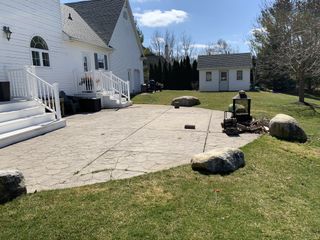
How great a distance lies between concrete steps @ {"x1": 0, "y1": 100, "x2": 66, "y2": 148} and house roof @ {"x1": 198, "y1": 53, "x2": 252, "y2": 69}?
79.9ft

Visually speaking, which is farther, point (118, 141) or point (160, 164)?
point (118, 141)

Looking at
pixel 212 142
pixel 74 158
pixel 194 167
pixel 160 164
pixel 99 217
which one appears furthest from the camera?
pixel 212 142

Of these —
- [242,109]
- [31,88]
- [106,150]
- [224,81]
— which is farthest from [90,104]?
[224,81]

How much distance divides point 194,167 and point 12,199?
8.94 ft

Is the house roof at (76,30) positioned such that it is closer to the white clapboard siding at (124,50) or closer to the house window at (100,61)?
the house window at (100,61)

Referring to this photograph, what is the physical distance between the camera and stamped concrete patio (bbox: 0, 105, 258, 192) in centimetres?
469

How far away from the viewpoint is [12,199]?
12.3ft

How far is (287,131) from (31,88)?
26.1 feet

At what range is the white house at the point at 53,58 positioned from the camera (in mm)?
8797

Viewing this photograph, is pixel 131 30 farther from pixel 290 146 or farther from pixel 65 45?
pixel 290 146

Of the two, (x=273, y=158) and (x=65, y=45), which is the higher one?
(x=65, y=45)

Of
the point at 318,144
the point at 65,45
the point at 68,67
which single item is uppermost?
the point at 65,45

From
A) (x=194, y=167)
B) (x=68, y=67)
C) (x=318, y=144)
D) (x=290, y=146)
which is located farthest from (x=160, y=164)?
(x=68, y=67)

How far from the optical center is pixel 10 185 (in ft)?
12.2
